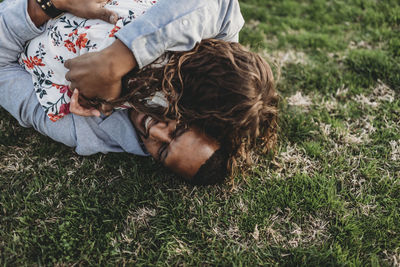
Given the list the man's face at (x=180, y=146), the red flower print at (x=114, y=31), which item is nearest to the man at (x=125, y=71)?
the man's face at (x=180, y=146)

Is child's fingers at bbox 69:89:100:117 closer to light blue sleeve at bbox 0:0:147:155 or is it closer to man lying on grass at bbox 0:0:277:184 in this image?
man lying on grass at bbox 0:0:277:184

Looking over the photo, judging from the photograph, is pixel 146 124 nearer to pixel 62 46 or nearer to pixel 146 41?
pixel 146 41

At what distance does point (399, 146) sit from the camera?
2.74 meters

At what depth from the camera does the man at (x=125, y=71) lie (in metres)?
1.96

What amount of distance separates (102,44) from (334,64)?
8.47ft

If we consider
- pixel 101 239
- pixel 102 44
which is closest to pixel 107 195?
pixel 101 239

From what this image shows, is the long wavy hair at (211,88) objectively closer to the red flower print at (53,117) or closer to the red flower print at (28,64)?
the red flower print at (53,117)

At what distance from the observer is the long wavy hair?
2.06m

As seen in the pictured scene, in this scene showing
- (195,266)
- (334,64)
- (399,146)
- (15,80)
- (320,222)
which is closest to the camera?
(195,266)

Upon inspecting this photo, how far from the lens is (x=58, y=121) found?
98.0 inches

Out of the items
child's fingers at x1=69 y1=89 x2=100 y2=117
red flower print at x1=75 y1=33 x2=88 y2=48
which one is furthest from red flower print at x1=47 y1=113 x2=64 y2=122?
red flower print at x1=75 y1=33 x2=88 y2=48

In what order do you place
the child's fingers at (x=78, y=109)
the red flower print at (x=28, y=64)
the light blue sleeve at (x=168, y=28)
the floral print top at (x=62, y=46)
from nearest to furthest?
the light blue sleeve at (x=168, y=28) → the floral print top at (x=62, y=46) → the child's fingers at (x=78, y=109) → the red flower print at (x=28, y=64)

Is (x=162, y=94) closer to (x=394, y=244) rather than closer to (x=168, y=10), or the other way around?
(x=168, y=10)

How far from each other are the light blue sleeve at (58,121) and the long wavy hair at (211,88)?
1.07 feet
